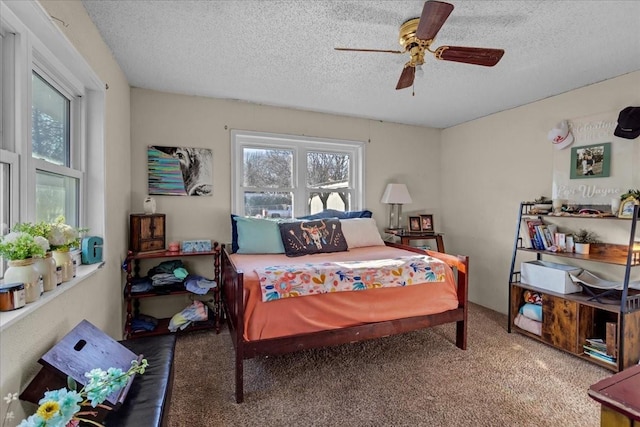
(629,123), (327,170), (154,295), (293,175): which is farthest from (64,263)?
(629,123)

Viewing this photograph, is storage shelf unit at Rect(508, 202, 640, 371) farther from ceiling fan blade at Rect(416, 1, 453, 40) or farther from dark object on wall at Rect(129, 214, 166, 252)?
dark object on wall at Rect(129, 214, 166, 252)

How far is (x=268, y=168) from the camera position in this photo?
346 cm

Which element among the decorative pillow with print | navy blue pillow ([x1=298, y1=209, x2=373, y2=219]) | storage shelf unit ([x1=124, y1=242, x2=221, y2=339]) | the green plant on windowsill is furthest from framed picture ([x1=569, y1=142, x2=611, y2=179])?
storage shelf unit ([x1=124, y1=242, x2=221, y2=339])

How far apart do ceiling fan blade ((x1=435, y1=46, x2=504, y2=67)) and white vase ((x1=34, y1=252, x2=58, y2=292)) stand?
213 cm

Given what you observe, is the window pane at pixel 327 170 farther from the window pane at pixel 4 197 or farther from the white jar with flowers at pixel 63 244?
the window pane at pixel 4 197

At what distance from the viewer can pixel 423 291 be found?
232 centimetres

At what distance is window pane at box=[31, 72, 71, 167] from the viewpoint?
4.74 ft

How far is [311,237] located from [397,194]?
1.36 metres

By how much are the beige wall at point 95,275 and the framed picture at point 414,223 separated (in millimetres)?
3111

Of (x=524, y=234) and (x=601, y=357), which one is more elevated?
(x=524, y=234)

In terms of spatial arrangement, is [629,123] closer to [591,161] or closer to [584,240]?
[591,161]

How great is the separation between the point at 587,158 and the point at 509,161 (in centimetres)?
72

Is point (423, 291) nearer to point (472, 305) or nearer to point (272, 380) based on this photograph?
point (272, 380)

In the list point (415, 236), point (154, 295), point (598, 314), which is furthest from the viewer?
point (415, 236)
